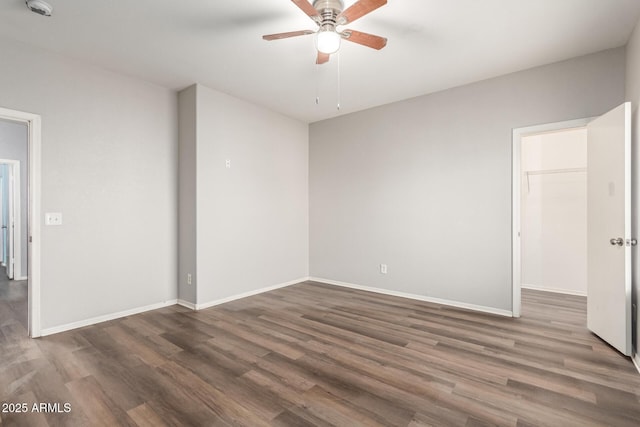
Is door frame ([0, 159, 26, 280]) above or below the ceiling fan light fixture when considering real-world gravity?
below

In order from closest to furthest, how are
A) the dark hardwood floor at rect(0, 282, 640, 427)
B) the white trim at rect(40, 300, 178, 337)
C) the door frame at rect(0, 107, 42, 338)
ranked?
the dark hardwood floor at rect(0, 282, 640, 427) → the door frame at rect(0, 107, 42, 338) → the white trim at rect(40, 300, 178, 337)

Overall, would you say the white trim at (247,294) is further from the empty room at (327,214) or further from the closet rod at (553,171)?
the closet rod at (553,171)

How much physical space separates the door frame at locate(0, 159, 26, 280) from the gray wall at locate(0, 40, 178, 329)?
3364mm

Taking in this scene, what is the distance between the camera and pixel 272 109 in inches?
188

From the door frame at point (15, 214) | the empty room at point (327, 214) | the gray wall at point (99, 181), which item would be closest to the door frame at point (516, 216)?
the empty room at point (327, 214)

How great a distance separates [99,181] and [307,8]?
2.84 meters

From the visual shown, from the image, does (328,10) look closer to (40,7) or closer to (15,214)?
(40,7)

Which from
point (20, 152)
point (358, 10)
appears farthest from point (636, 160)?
point (20, 152)

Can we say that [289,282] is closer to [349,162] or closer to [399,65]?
[349,162]

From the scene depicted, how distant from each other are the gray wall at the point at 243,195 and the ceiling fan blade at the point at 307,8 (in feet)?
7.23

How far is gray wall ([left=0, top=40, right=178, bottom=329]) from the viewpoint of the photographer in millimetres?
2973

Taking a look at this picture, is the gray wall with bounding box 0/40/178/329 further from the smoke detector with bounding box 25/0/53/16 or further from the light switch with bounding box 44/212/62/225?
the smoke detector with bounding box 25/0/53/16

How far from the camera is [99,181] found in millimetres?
3338

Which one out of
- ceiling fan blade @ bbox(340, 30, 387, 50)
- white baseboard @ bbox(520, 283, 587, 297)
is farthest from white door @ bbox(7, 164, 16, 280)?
white baseboard @ bbox(520, 283, 587, 297)
